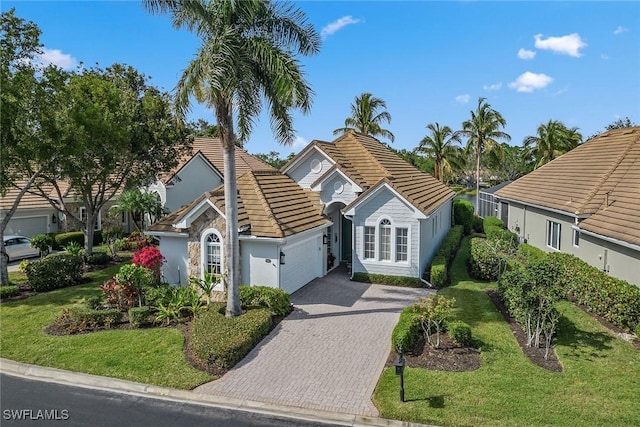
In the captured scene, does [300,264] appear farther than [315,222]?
No

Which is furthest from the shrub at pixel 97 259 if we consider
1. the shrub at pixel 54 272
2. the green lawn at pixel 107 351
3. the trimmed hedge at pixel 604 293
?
the trimmed hedge at pixel 604 293

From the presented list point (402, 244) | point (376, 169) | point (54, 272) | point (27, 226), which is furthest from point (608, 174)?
point (27, 226)

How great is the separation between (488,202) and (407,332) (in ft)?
103

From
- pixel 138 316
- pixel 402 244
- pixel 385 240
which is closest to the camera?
pixel 138 316

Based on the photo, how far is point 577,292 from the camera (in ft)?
54.0

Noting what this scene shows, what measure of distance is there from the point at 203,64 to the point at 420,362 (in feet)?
34.1

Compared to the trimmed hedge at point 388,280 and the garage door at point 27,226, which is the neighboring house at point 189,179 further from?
the trimmed hedge at point 388,280

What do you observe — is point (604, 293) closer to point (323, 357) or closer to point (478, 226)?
point (323, 357)

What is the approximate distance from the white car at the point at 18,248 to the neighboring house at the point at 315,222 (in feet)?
43.0

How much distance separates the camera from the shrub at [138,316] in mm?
14234

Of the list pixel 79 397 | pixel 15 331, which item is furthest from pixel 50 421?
pixel 15 331

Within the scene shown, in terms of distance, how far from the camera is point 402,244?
800 inches

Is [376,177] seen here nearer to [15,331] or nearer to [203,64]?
[203,64]

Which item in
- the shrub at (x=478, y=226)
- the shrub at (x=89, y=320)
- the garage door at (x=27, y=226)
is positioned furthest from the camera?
the shrub at (x=478, y=226)
